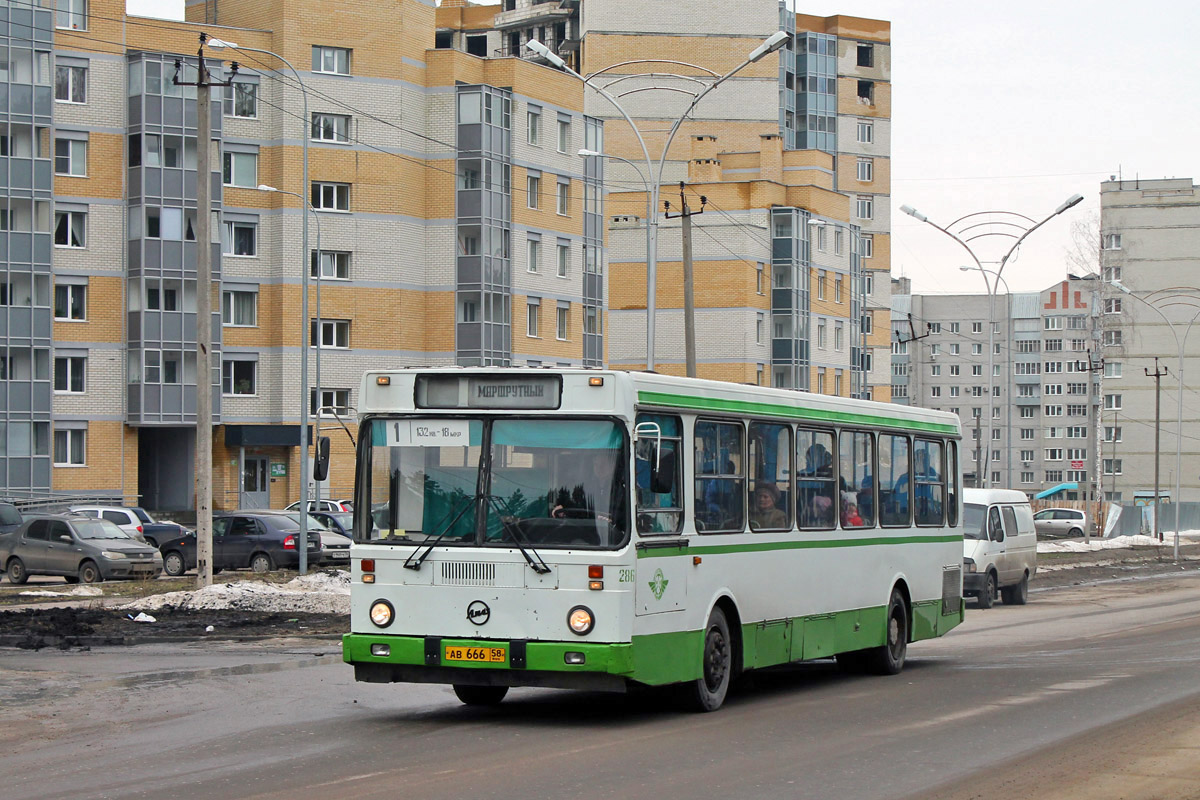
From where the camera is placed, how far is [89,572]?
33031 millimetres

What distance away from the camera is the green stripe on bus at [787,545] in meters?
12.3

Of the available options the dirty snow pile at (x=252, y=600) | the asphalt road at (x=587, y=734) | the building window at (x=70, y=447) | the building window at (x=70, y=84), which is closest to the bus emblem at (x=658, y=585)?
the asphalt road at (x=587, y=734)

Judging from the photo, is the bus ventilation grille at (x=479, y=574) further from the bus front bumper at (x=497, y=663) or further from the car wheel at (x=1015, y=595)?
the car wheel at (x=1015, y=595)

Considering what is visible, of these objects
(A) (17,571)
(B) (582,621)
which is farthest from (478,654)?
(A) (17,571)

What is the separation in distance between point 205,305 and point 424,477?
14.6 m

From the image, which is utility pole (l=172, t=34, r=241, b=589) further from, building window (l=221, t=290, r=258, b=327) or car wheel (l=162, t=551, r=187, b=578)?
building window (l=221, t=290, r=258, b=327)

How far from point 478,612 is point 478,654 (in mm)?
299

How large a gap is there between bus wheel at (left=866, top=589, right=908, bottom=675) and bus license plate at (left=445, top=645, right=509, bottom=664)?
19.9 ft

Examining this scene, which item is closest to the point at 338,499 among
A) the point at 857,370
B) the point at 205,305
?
the point at 205,305

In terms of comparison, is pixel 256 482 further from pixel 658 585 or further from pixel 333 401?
pixel 658 585

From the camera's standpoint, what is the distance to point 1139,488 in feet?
388

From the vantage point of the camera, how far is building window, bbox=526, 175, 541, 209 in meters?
65.9

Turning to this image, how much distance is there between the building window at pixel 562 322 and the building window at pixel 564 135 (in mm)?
6533

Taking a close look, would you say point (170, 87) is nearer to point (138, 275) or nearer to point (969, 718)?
point (138, 275)
